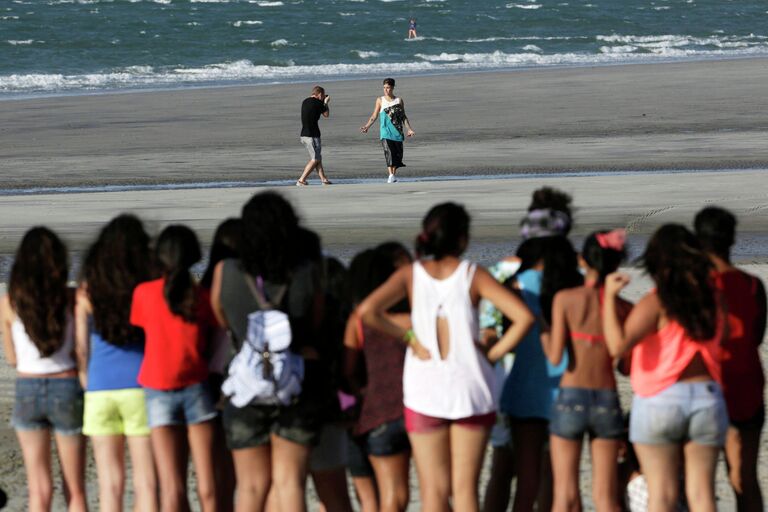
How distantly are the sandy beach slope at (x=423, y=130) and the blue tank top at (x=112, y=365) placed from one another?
17.0 m

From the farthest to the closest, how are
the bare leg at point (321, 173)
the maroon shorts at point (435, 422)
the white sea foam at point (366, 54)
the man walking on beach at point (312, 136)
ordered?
the white sea foam at point (366, 54), the bare leg at point (321, 173), the man walking on beach at point (312, 136), the maroon shorts at point (435, 422)

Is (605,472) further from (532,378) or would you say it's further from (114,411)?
(114,411)

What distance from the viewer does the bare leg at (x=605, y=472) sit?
227 inches

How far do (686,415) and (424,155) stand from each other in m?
20.3

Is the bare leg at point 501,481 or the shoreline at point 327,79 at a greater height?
the shoreline at point 327,79

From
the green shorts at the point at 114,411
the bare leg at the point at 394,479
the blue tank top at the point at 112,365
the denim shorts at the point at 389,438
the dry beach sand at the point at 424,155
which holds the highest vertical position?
the blue tank top at the point at 112,365

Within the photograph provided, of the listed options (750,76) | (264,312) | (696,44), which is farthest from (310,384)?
(696,44)

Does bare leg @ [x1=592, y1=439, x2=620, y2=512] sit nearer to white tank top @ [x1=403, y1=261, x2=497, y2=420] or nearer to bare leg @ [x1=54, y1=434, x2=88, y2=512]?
white tank top @ [x1=403, y1=261, x2=497, y2=420]

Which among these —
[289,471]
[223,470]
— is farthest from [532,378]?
[223,470]

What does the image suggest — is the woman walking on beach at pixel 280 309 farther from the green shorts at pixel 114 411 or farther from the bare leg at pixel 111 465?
the bare leg at pixel 111 465

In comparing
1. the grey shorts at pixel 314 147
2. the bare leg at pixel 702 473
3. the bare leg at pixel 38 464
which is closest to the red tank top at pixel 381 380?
the bare leg at pixel 702 473

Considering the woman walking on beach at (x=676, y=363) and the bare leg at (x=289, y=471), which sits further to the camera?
the bare leg at (x=289, y=471)

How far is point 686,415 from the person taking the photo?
546 cm

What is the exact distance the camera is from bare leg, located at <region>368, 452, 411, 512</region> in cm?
588
